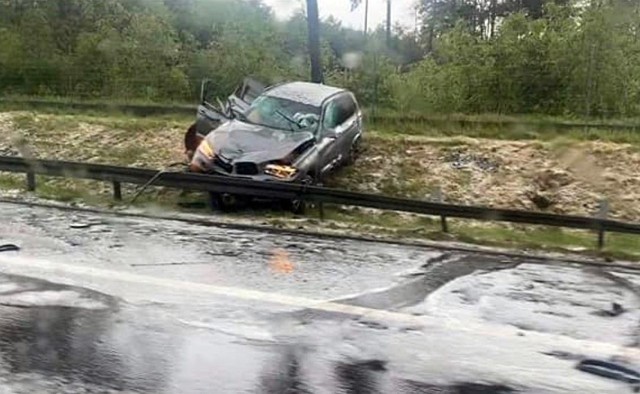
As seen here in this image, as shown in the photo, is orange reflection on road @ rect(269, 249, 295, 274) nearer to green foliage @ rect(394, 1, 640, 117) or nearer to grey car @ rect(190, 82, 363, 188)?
grey car @ rect(190, 82, 363, 188)

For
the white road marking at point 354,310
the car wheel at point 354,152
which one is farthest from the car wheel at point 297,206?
the white road marking at point 354,310

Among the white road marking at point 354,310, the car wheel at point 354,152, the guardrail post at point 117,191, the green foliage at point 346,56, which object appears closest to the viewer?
the white road marking at point 354,310

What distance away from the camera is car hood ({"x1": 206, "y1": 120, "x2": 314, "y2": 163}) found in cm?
1120

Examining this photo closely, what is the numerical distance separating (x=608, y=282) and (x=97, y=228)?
18.7 feet

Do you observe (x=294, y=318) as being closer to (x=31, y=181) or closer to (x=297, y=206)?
(x=297, y=206)

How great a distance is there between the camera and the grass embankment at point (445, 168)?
10.6 metres

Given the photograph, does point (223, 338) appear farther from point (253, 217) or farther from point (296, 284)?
point (253, 217)

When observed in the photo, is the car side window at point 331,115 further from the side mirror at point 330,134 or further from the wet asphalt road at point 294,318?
the wet asphalt road at point 294,318

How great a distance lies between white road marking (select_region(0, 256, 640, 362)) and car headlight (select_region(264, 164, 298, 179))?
3.95 m

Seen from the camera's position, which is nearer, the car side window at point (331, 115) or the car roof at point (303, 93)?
the car side window at point (331, 115)

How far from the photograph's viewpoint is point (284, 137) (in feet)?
38.4

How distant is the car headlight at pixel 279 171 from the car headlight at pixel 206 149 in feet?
2.99

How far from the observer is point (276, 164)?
36.3 ft

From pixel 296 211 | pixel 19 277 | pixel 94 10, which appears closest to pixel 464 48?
pixel 296 211
